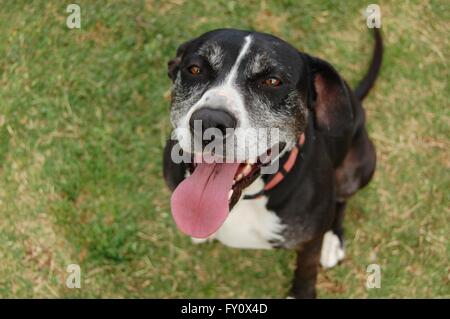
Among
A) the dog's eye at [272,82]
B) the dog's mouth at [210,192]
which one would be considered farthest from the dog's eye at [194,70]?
the dog's mouth at [210,192]

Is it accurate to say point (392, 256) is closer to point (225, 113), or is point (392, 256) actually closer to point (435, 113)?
point (435, 113)

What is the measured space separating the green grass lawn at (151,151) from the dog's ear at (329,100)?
1776 millimetres

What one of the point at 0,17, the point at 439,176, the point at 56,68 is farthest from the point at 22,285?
the point at 439,176

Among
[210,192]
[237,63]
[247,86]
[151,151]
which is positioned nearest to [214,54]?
[237,63]

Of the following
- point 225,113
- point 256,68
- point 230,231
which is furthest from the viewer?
point 230,231

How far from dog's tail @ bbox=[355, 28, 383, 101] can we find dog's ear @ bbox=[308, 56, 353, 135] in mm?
1257

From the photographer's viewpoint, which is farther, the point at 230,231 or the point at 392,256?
the point at 392,256

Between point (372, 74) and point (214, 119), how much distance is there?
2581 millimetres

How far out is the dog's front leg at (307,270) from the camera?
432 centimetres

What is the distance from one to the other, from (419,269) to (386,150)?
118cm

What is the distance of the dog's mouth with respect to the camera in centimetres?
354

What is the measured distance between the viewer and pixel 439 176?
560cm

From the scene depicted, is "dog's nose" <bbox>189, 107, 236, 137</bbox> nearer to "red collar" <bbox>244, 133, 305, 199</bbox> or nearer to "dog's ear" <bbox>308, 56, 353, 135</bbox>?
"red collar" <bbox>244, 133, 305, 199</bbox>

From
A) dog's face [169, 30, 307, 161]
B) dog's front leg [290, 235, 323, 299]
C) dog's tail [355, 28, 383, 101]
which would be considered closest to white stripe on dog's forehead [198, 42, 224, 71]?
dog's face [169, 30, 307, 161]
